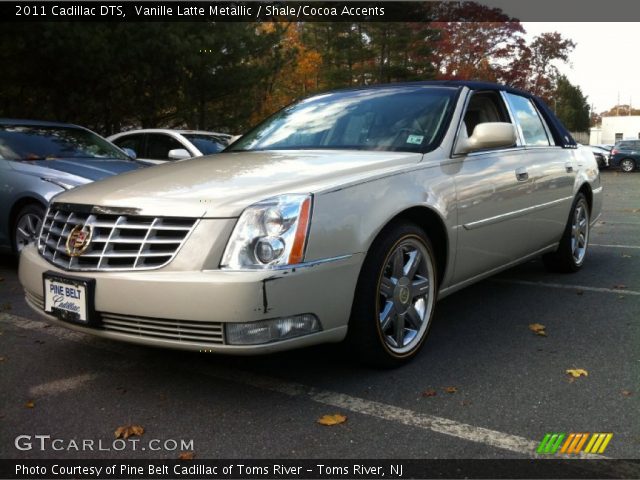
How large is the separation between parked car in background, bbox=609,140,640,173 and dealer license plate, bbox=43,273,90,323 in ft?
93.7

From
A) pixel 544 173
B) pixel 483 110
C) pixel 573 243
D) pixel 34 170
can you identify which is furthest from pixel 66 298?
pixel 573 243

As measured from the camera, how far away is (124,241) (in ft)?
9.18

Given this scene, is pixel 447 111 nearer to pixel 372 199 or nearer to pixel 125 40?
pixel 372 199

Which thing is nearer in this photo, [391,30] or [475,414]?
[475,414]

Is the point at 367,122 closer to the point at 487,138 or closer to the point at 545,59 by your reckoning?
the point at 487,138

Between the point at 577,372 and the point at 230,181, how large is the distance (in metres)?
2.03

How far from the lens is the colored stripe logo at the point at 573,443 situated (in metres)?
2.47

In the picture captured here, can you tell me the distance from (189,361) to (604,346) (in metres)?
2.39

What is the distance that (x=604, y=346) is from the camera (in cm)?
368

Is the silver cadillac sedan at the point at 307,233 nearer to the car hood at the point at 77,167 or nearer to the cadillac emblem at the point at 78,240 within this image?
the cadillac emblem at the point at 78,240

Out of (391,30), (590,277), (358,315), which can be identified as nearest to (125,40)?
(590,277)

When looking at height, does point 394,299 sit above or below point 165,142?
below

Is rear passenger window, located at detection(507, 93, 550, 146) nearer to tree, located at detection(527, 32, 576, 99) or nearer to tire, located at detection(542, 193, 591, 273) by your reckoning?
tire, located at detection(542, 193, 591, 273)

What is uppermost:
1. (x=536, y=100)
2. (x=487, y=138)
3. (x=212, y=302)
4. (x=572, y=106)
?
(x=572, y=106)
